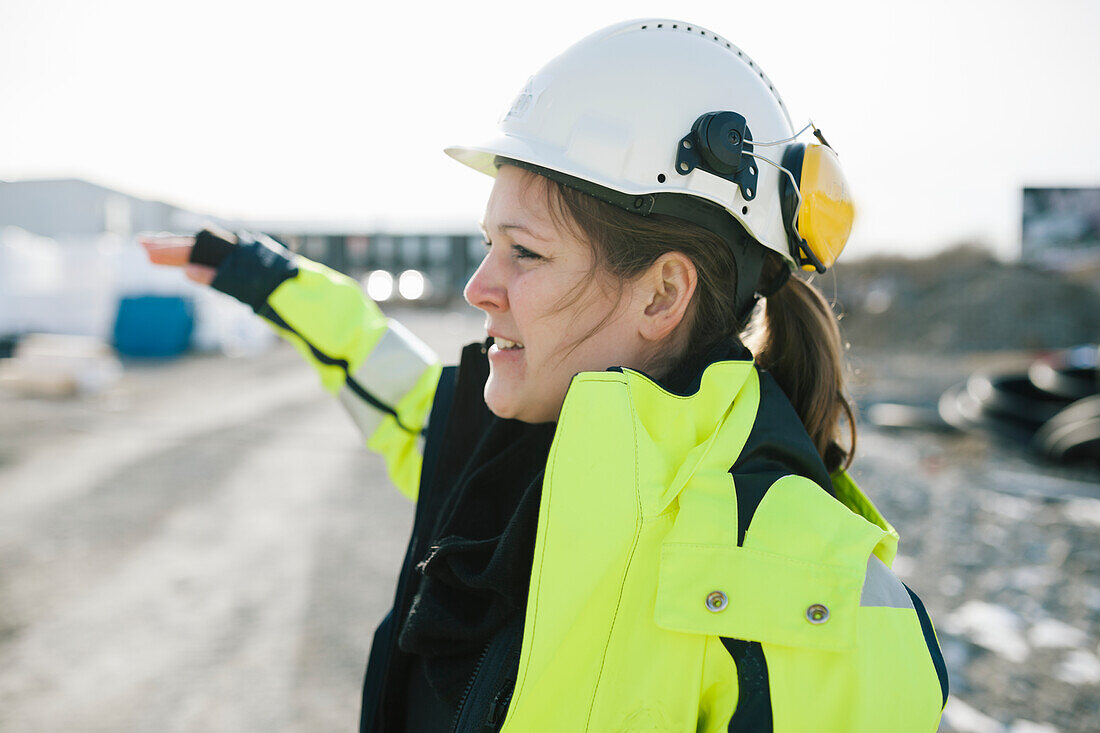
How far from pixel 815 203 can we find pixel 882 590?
32.3 inches

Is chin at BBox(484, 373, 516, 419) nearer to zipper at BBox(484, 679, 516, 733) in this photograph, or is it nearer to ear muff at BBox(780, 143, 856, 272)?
zipper at BBox(484, 679, 516, 733)

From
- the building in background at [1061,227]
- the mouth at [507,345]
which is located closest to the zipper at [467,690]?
the mouth at [507,345]

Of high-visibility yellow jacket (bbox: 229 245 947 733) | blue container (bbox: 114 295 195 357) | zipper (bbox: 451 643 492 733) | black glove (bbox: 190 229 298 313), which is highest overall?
black glove (bbox: 190 229 298 313)

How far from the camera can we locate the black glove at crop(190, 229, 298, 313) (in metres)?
2.09

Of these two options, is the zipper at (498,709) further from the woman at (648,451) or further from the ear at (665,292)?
the ear at (665,292)

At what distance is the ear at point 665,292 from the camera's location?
1389 millimetres

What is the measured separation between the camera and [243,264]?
211cm

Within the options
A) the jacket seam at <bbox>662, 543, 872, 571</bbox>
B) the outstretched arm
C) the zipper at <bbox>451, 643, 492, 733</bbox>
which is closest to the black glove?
the outstretched arm

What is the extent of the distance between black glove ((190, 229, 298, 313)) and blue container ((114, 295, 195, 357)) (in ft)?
43.4

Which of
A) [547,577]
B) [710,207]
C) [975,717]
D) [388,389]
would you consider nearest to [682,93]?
[710,207]

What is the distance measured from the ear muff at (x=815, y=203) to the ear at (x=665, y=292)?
299mm

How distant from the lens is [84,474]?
5.64 meters

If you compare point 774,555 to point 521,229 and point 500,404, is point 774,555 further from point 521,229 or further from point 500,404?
point 521,229

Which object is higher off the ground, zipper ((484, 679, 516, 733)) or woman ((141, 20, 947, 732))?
woman ((141, 20, 947, 732))
